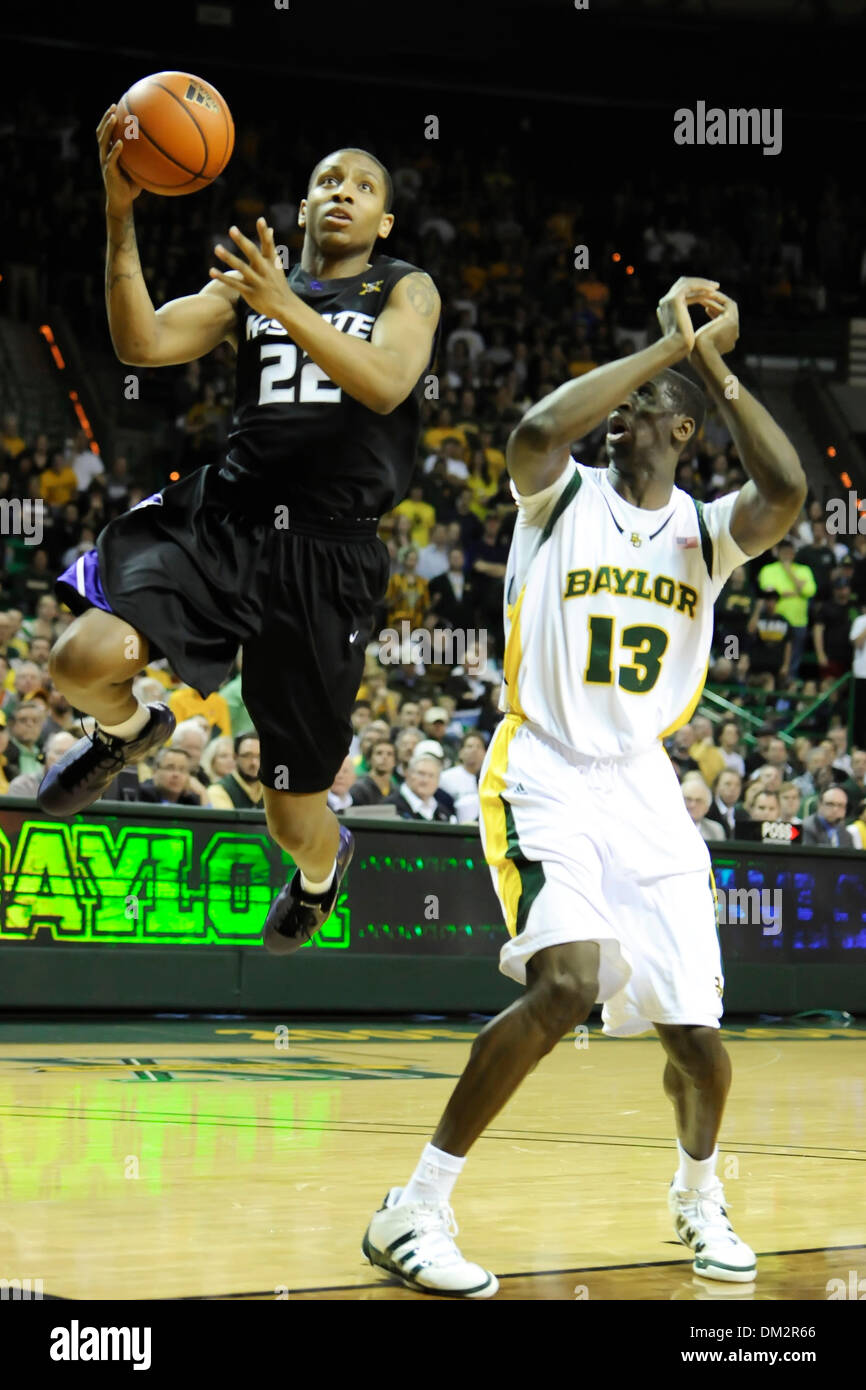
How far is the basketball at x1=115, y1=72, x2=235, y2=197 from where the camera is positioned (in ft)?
16.3

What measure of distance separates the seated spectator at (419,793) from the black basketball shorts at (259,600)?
21.5 ft

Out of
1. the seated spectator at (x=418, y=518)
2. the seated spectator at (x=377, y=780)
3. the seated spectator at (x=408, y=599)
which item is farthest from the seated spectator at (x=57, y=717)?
the seated spectator at (x=418, y=518)

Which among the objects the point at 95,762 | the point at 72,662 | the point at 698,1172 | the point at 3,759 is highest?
the point at 72,662

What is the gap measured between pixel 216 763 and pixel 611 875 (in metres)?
7.71

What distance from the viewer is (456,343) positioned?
20625 millimetres

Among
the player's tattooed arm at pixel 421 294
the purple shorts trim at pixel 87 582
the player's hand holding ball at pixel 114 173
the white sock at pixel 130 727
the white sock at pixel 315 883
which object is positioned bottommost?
the white sock at pixel 315 883

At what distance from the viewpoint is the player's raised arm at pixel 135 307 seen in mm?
4965

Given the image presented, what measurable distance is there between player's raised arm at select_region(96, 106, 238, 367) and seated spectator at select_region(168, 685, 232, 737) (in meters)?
6.93

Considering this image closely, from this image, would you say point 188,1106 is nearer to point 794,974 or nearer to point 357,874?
point 357,874

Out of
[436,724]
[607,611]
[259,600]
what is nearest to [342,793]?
[436,724]

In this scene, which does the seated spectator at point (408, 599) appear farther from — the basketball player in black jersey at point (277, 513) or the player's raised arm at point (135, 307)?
the player's raised arm at point (135, 307)

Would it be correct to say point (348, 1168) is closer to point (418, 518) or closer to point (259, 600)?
point (259, 600)

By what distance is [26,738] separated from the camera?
448 inches

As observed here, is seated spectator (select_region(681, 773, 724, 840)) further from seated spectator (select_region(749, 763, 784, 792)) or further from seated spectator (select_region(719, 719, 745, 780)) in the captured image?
seated spectator (select_region(719, 719, 745, 780))
